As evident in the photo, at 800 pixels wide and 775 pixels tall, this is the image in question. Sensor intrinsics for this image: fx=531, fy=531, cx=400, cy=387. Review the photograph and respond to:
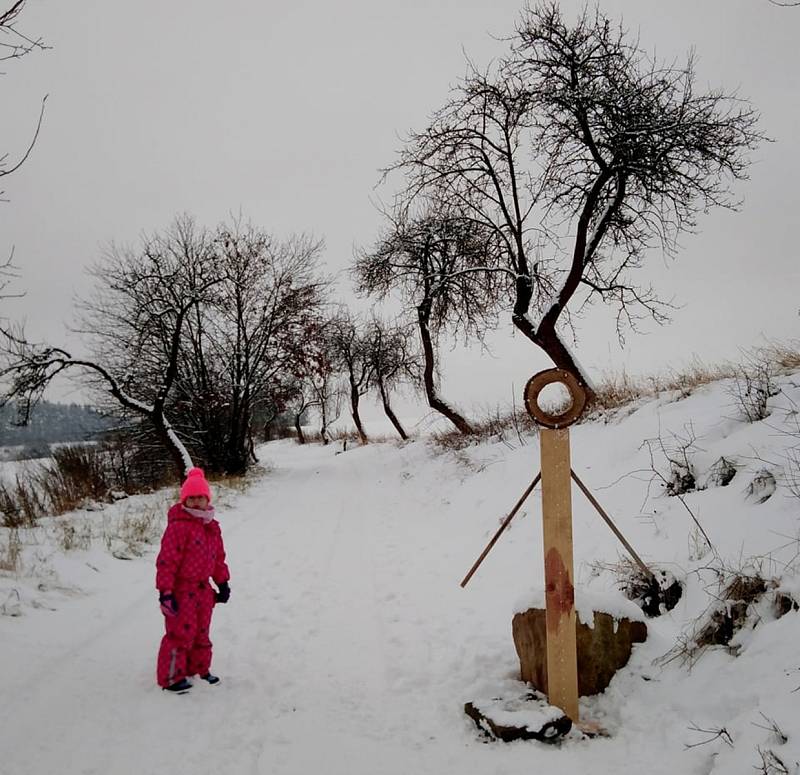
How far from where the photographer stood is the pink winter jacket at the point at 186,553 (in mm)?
3947

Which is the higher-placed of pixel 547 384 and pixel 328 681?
pixel 547 384

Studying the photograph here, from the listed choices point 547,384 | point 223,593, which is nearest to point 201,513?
point 223,593

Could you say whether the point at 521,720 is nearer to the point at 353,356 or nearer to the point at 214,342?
the point at 214,342

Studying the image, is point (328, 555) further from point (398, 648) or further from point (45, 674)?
point (45, 674)

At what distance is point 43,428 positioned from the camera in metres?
17.9

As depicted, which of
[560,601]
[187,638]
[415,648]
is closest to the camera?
[560,601]

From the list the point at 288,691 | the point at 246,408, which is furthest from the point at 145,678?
the point at 246,408

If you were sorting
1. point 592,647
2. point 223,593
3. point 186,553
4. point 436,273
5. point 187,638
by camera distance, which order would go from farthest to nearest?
1. point 436,273
2. point 223,593
3. point 186,553
4. point 187,638
5. point 592,647

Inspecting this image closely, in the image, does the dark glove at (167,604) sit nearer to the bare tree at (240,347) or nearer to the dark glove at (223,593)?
the dark glove at (223,593)

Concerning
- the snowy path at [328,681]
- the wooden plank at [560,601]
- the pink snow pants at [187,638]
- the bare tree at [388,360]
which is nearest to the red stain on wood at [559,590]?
the wooden plank at [560,601]

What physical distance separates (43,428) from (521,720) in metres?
19.4

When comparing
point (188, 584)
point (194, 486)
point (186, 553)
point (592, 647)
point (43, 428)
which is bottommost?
point (592, 647)

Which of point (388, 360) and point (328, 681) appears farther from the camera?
point (388, 360)

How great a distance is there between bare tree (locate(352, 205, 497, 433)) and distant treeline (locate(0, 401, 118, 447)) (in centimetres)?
A: 936
